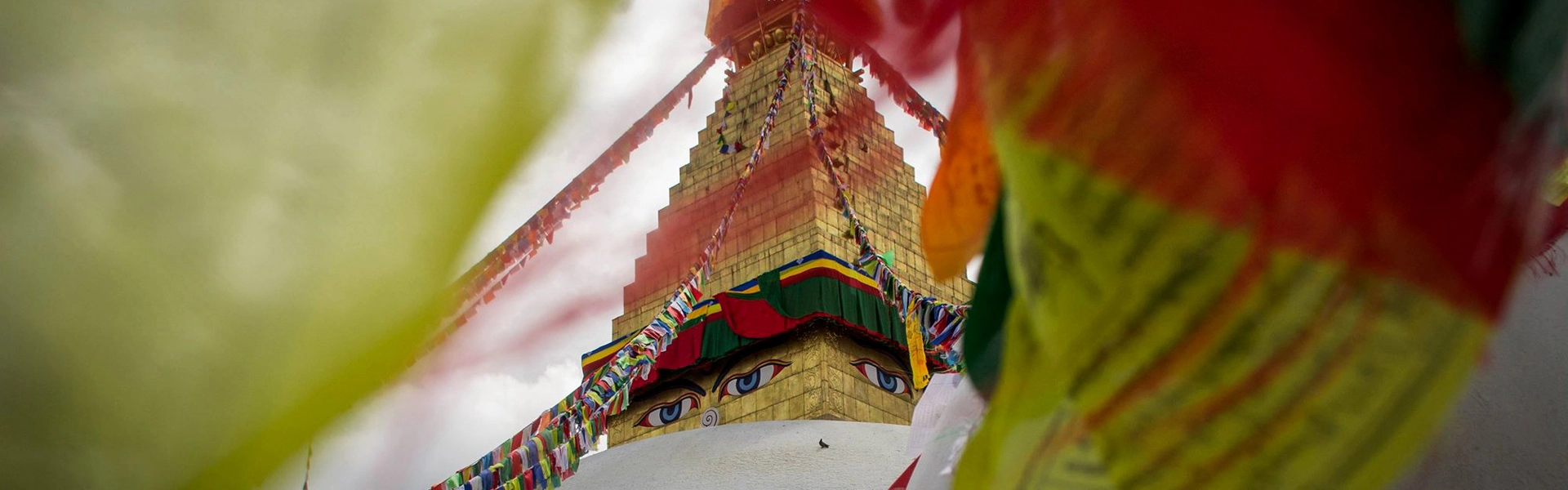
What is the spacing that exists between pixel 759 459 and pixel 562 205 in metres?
1.97

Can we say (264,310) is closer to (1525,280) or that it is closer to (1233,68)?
(1233,68)

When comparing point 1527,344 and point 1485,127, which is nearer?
point 1485,127

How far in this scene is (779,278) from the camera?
25.7ft

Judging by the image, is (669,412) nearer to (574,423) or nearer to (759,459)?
(759,459)

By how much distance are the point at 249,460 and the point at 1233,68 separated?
3.65 ft

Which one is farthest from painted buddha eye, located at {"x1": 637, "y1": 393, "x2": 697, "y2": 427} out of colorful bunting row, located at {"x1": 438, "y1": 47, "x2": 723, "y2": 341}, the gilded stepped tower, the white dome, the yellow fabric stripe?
colorful bunting row, located at {"x1": 438, "y1": 47, "x2": 723, "y2": 341}

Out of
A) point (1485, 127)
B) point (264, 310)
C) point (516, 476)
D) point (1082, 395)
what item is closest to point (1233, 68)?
point (1485, 127)

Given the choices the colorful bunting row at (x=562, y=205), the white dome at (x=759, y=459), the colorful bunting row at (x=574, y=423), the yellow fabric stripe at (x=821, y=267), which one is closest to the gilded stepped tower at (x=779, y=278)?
the yellow fabric stripe at (x=821, y=267)

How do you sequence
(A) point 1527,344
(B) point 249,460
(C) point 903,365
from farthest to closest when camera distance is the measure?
(C) point 903,365
(A) point 1527,344
(B) point 249,460

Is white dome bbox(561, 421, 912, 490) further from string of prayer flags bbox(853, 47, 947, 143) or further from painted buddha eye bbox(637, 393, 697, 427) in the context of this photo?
string of prayer flags bbox(853, 47, 947, 143)

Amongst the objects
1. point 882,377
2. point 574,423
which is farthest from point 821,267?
point 574,423

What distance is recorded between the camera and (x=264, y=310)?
4.01ft

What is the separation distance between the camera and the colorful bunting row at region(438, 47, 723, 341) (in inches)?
168

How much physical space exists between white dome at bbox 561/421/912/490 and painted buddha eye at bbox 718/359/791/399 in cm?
52
